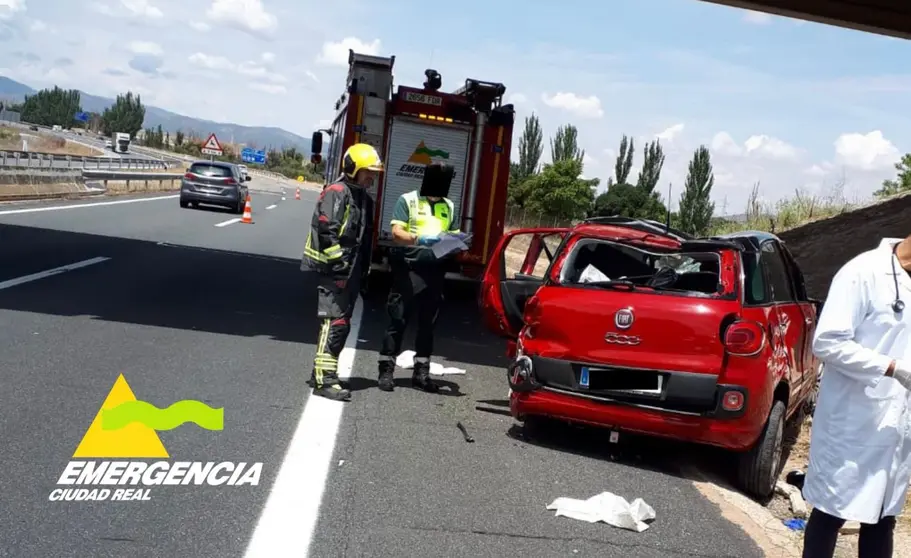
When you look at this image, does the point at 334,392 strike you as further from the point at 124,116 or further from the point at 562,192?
the point at 124,116

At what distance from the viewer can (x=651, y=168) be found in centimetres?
6888

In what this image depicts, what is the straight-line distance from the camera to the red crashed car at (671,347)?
6.01 metres

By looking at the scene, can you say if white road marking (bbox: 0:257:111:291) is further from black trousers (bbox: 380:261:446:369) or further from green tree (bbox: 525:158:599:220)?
green tree (bbox: 525:158:599:220)

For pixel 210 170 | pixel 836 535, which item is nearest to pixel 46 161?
pixel 210 170

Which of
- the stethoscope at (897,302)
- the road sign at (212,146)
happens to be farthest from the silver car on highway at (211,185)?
the stethoscope at (897,302)

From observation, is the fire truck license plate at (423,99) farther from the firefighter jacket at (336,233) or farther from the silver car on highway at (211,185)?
the silver car on highway at (211,185)

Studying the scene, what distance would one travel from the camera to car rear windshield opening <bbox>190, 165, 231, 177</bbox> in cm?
3106

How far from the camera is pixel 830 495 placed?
3801 millimetres

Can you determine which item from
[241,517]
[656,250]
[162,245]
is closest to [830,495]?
[241,517]

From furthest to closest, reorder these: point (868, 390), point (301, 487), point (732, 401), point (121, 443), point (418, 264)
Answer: point (418, 264) → point (732, 401) → point (121, 443) → point (301, 487) → point (868, 390)

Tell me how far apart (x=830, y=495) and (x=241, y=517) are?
2.66m

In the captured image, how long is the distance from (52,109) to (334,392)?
562 ft

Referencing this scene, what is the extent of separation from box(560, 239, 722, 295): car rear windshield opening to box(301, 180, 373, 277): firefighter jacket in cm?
165

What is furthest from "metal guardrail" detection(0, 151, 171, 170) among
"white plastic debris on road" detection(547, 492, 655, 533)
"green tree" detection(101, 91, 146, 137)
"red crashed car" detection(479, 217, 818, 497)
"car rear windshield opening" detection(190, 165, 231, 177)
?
"green tree" detection(101, 91, 146, 137)
